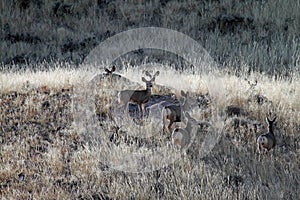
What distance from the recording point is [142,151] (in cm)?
463

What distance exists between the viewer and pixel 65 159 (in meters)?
4.65

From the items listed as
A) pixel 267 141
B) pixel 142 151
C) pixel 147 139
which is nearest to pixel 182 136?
pixel 142 151

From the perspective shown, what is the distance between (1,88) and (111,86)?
1696 mm

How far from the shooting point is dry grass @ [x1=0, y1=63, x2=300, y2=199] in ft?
12.9

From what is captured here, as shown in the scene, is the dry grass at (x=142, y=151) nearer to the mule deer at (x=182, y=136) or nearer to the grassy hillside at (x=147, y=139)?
the grassy hillside at (x=147, y=139)

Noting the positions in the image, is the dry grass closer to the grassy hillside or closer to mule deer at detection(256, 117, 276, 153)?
the grassy hillside

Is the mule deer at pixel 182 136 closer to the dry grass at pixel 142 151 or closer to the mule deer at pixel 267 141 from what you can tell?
the dry grass at pixel 142 151

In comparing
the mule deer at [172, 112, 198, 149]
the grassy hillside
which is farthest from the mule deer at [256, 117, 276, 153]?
the mule deer at [172, 112, 198, 149]

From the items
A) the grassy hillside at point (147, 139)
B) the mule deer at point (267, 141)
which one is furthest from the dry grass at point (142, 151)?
the mule deer at point (267, 141)

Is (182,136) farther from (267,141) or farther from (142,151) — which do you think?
(267,141)

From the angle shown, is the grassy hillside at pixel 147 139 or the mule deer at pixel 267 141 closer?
the grassy hillside at pixel 147 139

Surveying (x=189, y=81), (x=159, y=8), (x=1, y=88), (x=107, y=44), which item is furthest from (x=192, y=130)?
(x=159, y=8)

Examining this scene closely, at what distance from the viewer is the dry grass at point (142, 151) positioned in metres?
3.94

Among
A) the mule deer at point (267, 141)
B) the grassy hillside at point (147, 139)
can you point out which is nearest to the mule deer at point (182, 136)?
the grassy hillside at point (147, 139)
